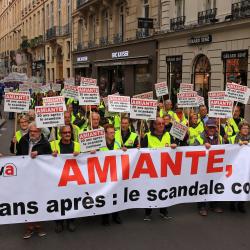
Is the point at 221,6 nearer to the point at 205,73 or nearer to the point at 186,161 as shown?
the point at 205,73

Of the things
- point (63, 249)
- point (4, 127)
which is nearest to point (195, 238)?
point (63, 249)

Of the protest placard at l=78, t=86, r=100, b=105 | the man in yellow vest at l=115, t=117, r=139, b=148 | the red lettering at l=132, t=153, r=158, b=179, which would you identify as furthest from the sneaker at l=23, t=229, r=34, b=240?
the protest placard at l=78, t=86, r=100, b=105

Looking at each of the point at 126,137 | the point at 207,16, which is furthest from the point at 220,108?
the point at 207,16

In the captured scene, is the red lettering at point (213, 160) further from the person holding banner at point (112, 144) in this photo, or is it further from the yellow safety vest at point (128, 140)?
the person holding banner at point (112, 144)

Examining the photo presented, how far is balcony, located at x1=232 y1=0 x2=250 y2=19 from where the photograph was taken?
623 inches

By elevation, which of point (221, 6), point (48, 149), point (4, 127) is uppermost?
point (221, 6)

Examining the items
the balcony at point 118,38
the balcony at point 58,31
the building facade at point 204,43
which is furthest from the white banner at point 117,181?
the balcony at point 58,31

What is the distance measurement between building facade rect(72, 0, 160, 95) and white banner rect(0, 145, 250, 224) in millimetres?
17523

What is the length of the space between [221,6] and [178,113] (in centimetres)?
904

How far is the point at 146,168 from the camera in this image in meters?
6.25

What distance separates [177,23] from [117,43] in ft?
26.3

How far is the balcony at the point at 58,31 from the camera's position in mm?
40938

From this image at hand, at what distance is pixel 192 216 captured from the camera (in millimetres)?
6633

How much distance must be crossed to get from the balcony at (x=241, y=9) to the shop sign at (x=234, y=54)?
1355 mm
